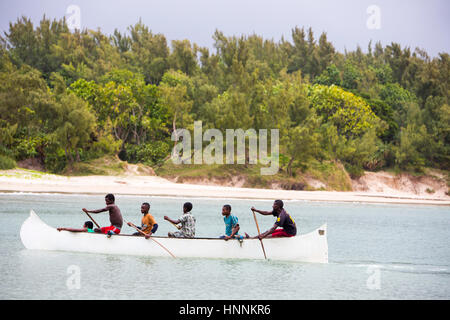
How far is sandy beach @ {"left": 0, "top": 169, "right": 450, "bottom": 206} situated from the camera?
38.0m

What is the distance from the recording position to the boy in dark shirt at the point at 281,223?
1603 centimetres

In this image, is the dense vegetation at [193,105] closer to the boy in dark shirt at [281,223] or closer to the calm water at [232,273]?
the calm water at [232,273]

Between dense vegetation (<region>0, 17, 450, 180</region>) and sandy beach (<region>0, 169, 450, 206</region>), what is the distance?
2.81m

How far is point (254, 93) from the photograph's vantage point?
5044 cm

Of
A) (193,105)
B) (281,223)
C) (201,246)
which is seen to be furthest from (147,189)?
(281,223)

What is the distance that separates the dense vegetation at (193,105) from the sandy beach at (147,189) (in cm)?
281

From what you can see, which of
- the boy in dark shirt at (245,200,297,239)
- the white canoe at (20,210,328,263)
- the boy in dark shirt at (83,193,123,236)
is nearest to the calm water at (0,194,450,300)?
the white canoe at (20,210,328,263)

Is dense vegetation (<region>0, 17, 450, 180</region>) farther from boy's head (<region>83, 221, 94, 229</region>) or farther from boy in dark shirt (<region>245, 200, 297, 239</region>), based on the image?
boy in dark shirt (<region>245, 200, 297, 239</region>)

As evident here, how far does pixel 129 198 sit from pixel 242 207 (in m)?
7.83

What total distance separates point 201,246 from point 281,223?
254 centimetres

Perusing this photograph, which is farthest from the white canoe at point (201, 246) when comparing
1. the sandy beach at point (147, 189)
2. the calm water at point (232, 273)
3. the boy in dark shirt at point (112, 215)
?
the sandy beach at point (147, 189)

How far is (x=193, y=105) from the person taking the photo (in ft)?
172
